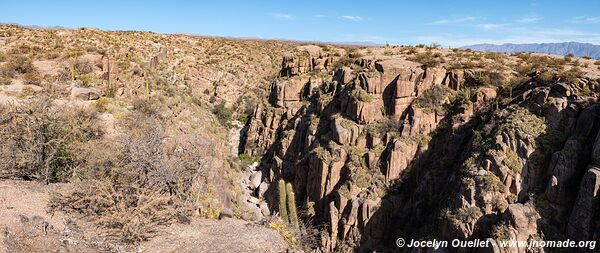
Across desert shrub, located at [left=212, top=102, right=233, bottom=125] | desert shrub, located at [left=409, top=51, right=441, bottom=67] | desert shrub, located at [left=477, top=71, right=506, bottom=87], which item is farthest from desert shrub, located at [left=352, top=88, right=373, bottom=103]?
desert shrub, located at [left=212, top=102, right=233, bottom=125]

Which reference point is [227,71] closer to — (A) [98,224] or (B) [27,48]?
(B) [27,48]

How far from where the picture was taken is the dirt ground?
9.58 meters

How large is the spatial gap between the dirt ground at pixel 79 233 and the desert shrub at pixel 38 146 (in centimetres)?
93

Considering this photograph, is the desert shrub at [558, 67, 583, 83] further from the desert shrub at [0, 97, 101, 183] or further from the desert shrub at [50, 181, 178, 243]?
the desert shrub at [0, 97, 101, 183]

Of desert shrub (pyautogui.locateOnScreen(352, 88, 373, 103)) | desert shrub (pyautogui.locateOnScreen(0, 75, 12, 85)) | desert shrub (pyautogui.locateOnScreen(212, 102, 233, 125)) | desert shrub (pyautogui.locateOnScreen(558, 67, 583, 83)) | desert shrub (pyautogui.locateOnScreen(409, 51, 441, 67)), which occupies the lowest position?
desert shrub (pyautogui.locateOnScreen(212, 102, 233, 125))

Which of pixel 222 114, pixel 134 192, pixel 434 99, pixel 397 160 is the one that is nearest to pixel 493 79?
pixel 434 99

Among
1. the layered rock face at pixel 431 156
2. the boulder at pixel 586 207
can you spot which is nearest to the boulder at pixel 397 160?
the layered rock face at pixel 431 156

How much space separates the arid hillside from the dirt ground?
0.05 metres

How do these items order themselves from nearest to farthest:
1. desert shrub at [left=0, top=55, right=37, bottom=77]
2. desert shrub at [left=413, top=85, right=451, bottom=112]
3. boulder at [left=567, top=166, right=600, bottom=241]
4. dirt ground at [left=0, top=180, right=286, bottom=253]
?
1. dirt ground at [left=0, top=180, right=286, bottom=253]
2. boulder at [left=567, top=166, right=600, bottom=241]
3. desert shrub at [left=413, top=85, right=451, bottom=112]
4. desert shrub at [left=0, top=55, right=37, bottom=77]

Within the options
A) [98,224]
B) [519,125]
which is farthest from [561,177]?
[98,224]

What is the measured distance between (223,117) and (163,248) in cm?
3138

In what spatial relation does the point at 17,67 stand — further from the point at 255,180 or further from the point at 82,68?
the point at 255,180

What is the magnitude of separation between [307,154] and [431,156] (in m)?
8.97

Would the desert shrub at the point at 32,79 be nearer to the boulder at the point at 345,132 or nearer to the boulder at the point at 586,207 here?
the boulder at the point at 345,132
